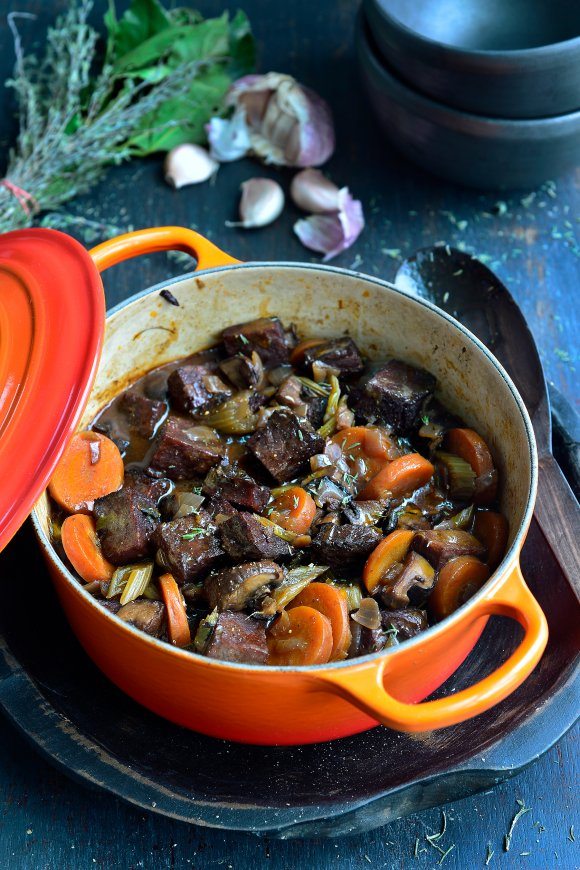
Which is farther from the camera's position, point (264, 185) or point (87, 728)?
point (264, 185)

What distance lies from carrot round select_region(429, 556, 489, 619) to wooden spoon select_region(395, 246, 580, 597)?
34cm

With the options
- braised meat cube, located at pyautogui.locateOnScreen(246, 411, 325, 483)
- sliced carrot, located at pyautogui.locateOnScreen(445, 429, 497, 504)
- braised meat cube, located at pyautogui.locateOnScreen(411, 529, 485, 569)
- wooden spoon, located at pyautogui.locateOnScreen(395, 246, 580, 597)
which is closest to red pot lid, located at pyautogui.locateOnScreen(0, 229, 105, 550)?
braised meat cube, located at pyautogui.locateOnScreen(246, 411, 325, 483)

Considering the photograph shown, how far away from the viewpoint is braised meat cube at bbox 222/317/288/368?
9.50 feet

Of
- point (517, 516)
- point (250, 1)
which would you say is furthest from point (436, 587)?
point (250, 1)

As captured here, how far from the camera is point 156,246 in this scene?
2818 mm

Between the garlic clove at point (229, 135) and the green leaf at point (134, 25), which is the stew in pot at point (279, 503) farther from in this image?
Answer: the green leaf at point (134, 25)

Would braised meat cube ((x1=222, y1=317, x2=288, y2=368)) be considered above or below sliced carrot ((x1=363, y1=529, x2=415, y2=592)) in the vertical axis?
above

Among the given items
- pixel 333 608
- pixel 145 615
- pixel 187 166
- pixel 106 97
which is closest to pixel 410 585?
pixel 333 608

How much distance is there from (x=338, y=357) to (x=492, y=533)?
0.74 m

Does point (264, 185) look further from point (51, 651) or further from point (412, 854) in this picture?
point (412, 854)

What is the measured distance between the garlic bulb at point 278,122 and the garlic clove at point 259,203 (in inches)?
8.5

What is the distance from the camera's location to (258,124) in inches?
164

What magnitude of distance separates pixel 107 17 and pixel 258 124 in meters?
0.87

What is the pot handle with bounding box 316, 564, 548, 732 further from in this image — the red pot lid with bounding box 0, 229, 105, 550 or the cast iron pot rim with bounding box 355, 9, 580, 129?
the cast iron pot rim with bounding box 355, 9, 580, 129
